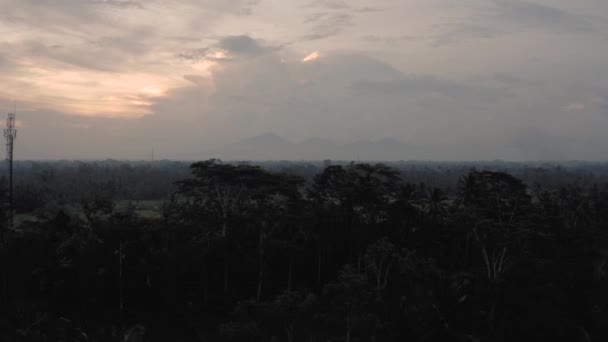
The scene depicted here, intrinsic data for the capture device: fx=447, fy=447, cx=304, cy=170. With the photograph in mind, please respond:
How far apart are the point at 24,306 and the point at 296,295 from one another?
16.2m

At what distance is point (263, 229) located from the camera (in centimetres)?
3027

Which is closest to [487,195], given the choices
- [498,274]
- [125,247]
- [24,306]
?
[498,274]

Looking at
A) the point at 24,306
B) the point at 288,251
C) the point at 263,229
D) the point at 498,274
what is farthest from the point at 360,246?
the point at 24,306

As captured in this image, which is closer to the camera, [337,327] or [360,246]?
[337,327]

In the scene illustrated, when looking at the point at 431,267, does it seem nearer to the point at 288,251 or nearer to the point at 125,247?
the point at 288,251

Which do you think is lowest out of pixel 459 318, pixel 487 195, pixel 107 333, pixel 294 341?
pixel 107 333

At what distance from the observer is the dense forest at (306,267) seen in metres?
19.1

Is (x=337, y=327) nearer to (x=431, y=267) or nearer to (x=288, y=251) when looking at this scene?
(x=431, y=267)

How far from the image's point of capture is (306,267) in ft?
116

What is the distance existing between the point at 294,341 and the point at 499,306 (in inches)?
462

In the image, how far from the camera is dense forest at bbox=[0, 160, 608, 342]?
19.1m

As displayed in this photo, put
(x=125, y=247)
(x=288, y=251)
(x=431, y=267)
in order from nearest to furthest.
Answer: (x=431, y=267)
(x=125, y=247)
(x=288, y=251)

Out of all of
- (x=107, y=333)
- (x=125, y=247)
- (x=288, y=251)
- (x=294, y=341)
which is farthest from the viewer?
(x=288, y=251)

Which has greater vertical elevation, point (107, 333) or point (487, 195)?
point (487, 195)
